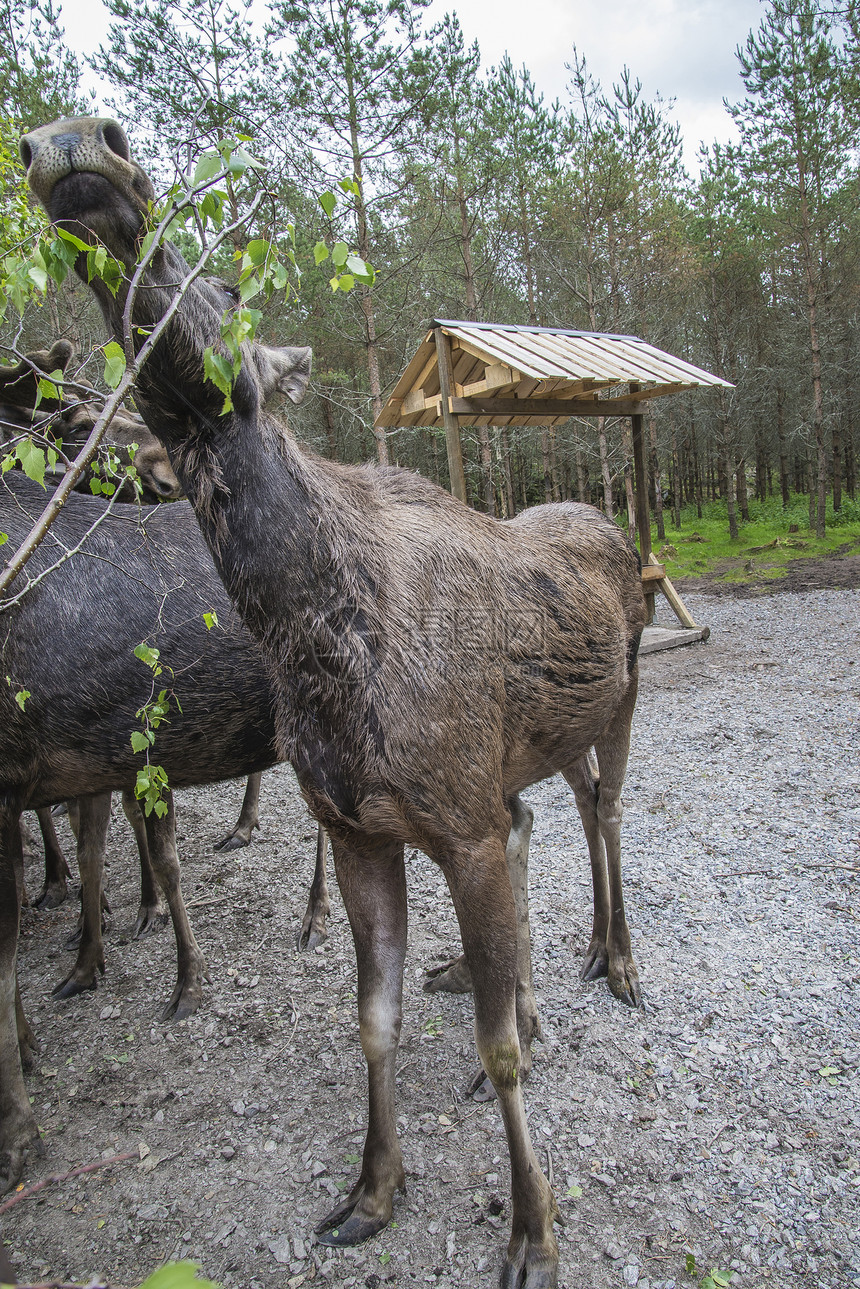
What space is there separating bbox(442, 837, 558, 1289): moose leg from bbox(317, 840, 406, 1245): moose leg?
13.7 inches

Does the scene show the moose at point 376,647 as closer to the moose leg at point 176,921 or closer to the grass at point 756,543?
the moose leg at point 176,921

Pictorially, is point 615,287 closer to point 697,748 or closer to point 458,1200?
point 697,748

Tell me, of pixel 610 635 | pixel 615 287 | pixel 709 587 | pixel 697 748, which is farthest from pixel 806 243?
pixel 610 635

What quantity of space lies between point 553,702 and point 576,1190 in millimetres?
1637

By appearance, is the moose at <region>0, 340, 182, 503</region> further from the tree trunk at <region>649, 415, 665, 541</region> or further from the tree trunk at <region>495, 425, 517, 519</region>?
the tree trunk at <region>649, 415, 665, 541</region>

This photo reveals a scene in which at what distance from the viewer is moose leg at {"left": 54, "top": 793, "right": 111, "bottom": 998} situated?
3861 mm

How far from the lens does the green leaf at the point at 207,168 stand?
1188 mm

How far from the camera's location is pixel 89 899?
12.7 feet

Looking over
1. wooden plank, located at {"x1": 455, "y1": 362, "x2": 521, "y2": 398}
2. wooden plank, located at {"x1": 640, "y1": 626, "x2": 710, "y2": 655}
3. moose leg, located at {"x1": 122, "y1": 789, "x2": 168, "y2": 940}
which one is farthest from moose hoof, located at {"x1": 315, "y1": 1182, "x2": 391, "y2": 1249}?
wooden plank, located at {"x1": 640, "y1": 626, "x2": 710, "y2": 655}

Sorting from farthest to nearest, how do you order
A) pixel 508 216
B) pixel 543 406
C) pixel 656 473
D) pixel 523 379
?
pixel 656 473
pixel 508 216
pixel 543 406
pixel 523 379

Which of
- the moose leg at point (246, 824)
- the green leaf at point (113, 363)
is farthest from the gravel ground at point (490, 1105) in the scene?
the green leaf at point (113, 363)

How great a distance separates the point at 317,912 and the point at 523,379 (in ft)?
15.4

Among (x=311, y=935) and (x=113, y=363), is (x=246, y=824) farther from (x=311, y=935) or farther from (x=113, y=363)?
(x=113, y=363)

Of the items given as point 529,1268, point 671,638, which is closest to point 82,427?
point 529,1268
